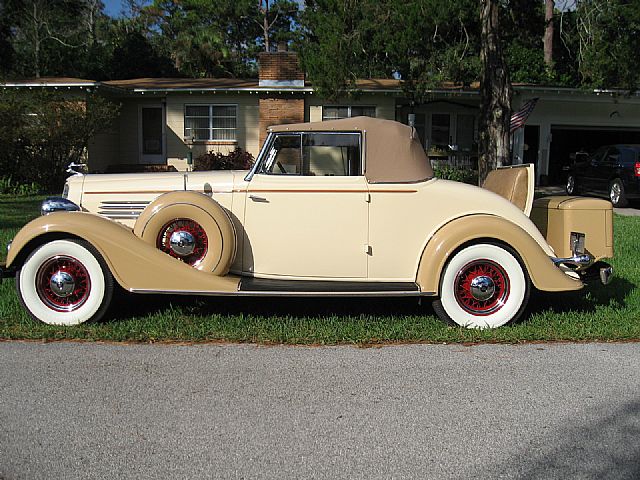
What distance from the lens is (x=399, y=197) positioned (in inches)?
221

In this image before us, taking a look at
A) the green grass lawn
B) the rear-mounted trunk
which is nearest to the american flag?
the green grass lawn

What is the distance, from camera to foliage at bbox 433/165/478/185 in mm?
20812

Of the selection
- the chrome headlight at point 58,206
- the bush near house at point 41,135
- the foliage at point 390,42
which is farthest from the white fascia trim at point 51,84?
the chrome headlight at point 58,206

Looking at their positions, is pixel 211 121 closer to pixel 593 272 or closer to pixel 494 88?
pixel 494 88

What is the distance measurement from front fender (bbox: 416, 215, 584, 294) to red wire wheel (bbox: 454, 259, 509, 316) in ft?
0.69

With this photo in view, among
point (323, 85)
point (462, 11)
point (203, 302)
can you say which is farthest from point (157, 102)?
point (203, 302)

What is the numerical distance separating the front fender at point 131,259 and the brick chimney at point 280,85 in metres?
15.4

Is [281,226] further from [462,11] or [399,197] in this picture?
[462,11]

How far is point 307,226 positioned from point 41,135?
531 inches

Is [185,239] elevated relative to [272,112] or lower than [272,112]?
lower

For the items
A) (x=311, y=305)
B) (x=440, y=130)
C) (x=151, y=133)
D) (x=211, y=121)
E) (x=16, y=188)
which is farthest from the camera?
(x=440, y=130)

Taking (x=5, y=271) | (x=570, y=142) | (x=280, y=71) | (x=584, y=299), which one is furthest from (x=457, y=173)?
(x=5, y=271)

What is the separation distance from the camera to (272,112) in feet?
68.7

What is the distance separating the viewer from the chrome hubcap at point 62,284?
5438 mm
